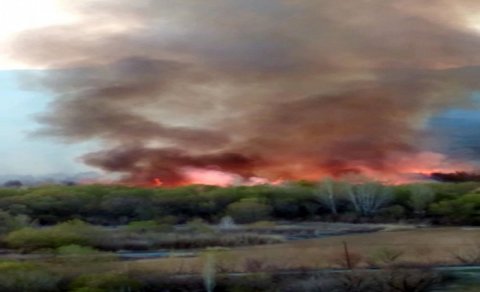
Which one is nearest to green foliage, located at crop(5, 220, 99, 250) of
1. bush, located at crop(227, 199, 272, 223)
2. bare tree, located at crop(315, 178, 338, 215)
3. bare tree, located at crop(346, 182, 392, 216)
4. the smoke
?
the smoke

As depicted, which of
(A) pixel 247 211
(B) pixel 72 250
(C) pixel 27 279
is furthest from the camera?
(A) pixel 247 211

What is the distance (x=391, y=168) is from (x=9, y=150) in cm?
181

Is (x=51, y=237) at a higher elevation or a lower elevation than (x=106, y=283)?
higher

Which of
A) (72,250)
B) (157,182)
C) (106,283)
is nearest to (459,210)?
(157,182)

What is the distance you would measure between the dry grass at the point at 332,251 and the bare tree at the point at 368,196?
14 centimetres

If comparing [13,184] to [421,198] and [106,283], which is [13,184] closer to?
[106,283]

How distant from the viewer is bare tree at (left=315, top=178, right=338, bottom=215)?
12.2 ft

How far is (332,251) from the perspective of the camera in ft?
11.8

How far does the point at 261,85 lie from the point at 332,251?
846 millimetres

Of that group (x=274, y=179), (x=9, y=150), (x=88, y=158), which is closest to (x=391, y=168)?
(x=274, y=179)

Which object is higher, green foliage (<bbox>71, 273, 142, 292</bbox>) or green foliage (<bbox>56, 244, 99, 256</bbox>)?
green foliage (<bbox>56, 244, 99, 256</bbox>)

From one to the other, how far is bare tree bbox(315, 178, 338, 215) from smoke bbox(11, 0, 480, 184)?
7cm

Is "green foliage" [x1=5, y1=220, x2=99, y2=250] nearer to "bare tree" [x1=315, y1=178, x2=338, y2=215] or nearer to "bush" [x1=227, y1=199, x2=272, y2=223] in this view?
"bush" [x1=227, y1=199, x2=272, y2=223]

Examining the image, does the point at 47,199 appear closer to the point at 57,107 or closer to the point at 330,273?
the point at 57,107
